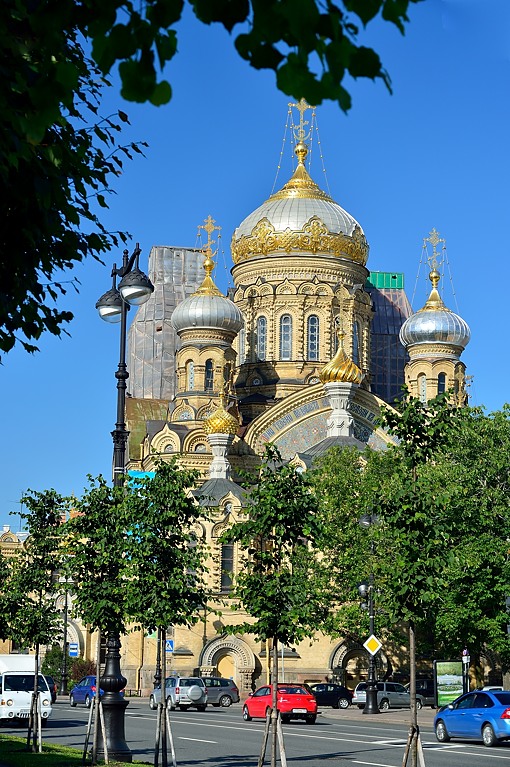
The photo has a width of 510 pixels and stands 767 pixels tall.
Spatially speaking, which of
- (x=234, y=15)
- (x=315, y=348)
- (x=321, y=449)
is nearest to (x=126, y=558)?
(x=234, y=15)

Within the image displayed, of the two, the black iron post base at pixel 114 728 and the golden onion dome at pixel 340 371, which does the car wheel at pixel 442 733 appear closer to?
the black iron post base at pixel 114 728

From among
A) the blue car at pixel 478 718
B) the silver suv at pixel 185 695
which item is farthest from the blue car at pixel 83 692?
the blue car at pixel 478 718

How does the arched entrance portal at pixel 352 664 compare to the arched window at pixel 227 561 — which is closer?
the arched entrance portal at pixel 352 664

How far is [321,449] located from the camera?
61625 millimetres

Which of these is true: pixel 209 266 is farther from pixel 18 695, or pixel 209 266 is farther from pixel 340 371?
pixel 18 695

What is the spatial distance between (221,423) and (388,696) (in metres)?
17.7

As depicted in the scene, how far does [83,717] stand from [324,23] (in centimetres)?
3625

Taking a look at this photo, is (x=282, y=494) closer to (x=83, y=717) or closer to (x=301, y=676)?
(x=83, y=717)

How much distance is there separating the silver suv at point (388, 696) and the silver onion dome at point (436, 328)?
2385 cm

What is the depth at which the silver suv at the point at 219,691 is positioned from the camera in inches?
1891

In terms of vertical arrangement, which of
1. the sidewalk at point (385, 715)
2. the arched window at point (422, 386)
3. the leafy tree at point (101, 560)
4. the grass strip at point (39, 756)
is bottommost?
the sidewalk at point (385, 715)

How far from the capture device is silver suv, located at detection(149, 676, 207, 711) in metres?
44.7

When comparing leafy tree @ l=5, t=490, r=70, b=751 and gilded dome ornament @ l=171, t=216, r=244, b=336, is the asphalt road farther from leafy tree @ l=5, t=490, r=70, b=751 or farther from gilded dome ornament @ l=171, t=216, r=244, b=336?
gilded dome ornament @ l=171, t=216, r=244, b=336

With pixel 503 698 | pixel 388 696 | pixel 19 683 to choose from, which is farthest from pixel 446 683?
pixel 19 683
